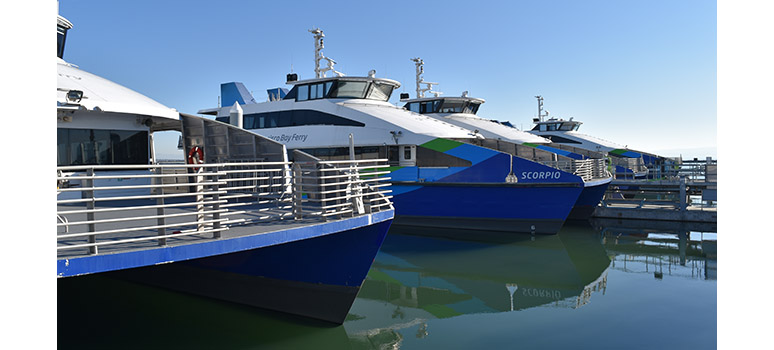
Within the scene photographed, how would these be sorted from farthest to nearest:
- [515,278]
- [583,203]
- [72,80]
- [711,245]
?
[583,203], [711,245], [515,278], [72,80]

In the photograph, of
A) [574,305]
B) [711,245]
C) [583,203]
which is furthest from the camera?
[583,203]

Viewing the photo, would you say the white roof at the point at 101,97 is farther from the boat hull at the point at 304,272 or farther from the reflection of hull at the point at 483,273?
the reflection of hull at the point at 483,273

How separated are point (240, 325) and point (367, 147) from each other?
29.0 feet

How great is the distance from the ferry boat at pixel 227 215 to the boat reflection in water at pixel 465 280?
1.11 m

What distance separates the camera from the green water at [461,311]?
706 cm

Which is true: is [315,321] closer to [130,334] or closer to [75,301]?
[130,334]

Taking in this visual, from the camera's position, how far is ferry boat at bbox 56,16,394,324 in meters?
5.57

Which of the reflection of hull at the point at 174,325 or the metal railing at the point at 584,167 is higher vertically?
the metal railing at the point at 584,167

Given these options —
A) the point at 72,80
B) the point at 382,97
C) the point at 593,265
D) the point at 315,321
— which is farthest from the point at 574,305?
the point at 382,97

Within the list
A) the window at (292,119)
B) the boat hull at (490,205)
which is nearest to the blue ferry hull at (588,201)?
the boat hull at (490,205)

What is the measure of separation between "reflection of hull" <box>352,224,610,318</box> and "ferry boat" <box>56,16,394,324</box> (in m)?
2.12

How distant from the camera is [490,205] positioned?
47.6 ft

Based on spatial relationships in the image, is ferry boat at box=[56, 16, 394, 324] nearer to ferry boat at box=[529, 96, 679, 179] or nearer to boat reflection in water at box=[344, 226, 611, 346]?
boat reflection in water at box=[344, 226, 611, 346]

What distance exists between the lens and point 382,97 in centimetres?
1784
